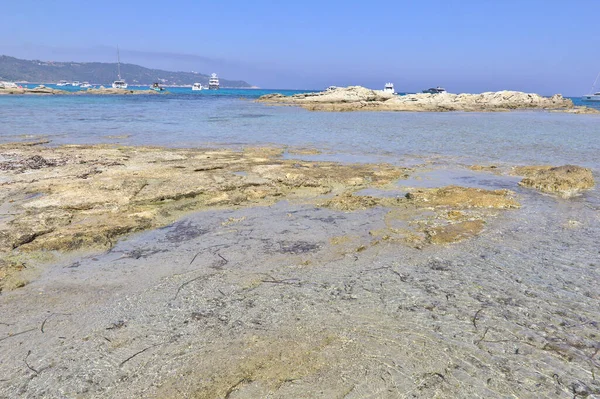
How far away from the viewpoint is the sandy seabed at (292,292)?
3760 millimetres

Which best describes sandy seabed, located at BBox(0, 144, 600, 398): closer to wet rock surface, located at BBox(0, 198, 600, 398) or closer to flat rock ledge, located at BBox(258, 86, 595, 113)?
wet rock surface, located at BBox(0, 198, 600, 398)

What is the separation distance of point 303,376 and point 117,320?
2.49 meters

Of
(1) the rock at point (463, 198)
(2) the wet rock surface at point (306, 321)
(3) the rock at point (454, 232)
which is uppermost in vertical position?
(1) the rock at point (463, 198)

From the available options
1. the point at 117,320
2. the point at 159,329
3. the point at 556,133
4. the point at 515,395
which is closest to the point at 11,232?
the point at 117,320

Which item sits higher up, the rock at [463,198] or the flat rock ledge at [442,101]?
the flat rock ledge at [442,101]

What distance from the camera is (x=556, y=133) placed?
89.2 feet

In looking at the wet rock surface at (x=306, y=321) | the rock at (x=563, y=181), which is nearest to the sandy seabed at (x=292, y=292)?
the wet rock surface at (x=306, y=321)

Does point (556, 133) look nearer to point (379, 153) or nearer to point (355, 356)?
point (379, 153)

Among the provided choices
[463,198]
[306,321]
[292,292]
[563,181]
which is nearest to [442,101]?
[563,181]

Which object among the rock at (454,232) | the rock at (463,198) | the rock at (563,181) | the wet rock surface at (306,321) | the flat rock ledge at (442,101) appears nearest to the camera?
the wet rock surface at (306,321)

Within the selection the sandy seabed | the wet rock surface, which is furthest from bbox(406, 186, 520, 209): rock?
the wet rock surface

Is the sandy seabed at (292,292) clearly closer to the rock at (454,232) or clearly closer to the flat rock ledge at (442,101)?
the rock at (454,232)

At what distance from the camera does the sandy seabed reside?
12.3ft

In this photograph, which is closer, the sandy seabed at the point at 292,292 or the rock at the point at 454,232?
the sandy seabed at the point at 292,292
